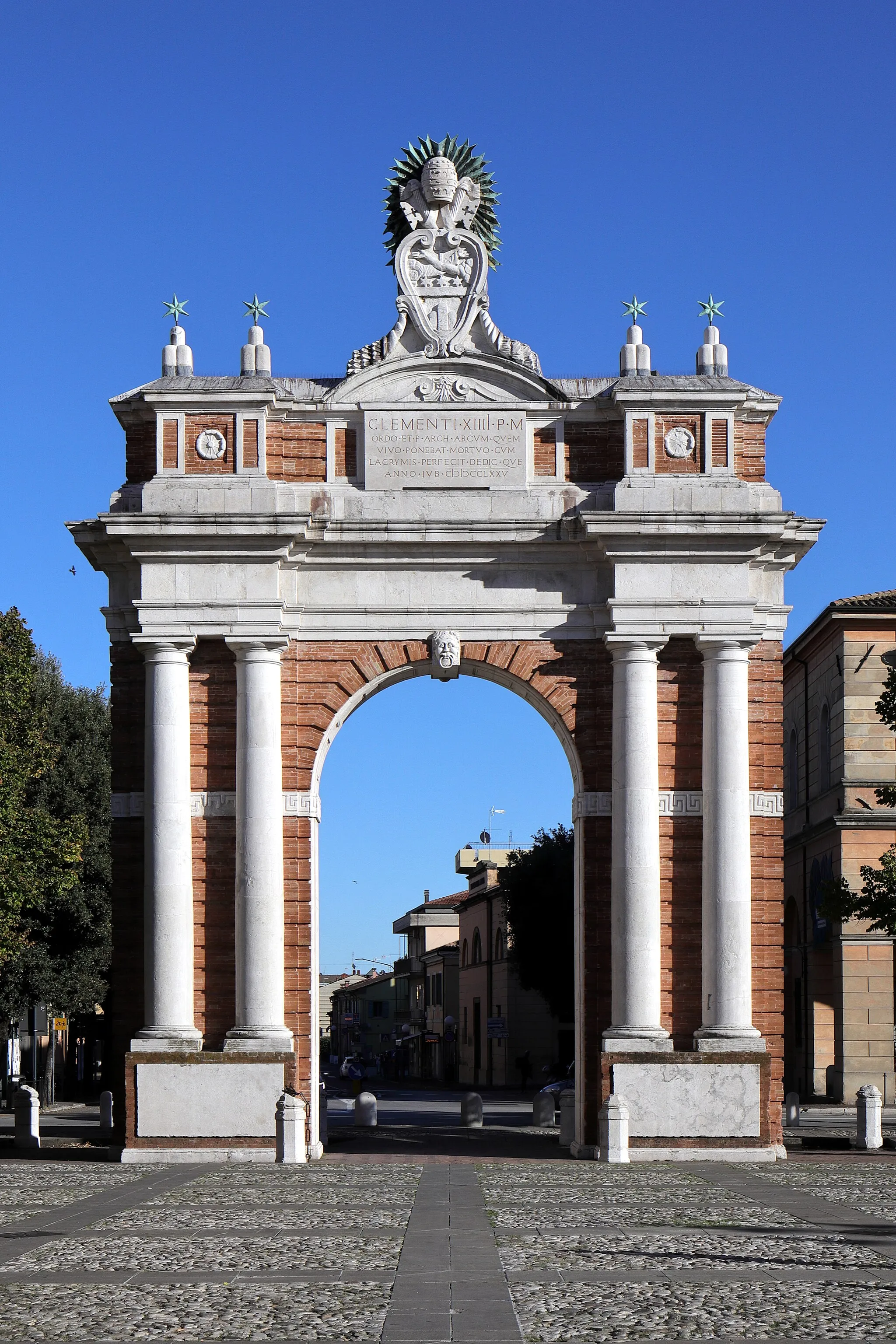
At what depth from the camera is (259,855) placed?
2506 cm

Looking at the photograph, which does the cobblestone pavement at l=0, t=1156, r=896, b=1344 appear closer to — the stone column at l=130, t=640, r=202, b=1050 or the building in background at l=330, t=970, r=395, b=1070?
the stone column at l=130, t=640, r=202, b=1050

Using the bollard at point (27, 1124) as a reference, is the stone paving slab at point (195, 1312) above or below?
above

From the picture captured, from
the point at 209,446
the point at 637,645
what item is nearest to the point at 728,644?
the point at 637,645

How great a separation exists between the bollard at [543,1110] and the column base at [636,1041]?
31.8ft

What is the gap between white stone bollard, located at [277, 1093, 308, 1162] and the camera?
23906 millimetres

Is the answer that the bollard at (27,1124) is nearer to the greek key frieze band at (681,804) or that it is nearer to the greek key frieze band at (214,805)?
the greek key frieze band at (214,805)

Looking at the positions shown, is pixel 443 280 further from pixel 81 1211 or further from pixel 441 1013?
pixel 441 1013

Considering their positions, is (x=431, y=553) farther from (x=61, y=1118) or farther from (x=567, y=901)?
(x=567, y=901)

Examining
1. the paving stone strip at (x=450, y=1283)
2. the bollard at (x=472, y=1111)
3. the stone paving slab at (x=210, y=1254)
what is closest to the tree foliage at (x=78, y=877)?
the bollard at (x=472, y=1111)

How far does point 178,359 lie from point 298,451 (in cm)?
232

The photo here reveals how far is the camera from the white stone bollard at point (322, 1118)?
84.0ft

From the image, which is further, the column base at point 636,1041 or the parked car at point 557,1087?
the parked car at point 557,1087

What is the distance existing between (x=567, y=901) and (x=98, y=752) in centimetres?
2348

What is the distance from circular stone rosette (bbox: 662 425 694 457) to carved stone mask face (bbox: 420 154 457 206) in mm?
4904
